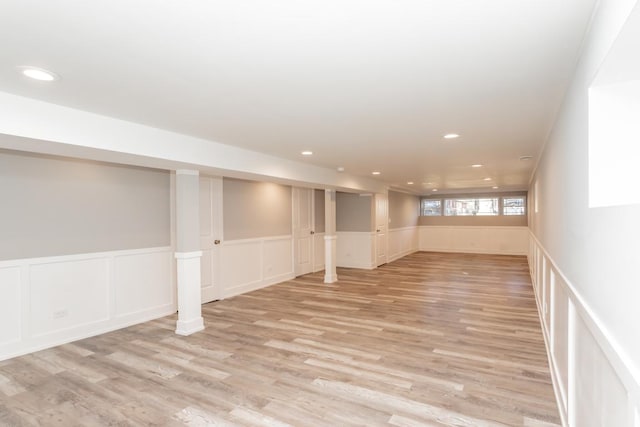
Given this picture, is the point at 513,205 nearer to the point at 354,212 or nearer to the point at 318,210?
the point at 354,212

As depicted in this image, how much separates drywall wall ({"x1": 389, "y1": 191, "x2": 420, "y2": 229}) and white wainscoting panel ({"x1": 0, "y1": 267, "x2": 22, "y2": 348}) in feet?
27.9

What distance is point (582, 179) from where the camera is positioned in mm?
1750

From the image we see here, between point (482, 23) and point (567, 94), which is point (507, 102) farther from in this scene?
point (482, 23)

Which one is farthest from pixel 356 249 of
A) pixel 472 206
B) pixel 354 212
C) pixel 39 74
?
pixel 39 74

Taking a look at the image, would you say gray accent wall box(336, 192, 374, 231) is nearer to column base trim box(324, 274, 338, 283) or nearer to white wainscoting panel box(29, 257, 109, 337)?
column base trim box(324, 274, 338, 283)

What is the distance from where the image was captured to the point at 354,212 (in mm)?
8922

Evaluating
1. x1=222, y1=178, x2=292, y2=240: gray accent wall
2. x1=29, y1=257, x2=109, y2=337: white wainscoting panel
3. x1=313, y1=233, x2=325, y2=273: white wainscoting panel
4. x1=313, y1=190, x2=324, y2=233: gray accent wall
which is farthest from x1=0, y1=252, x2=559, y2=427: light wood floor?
x1=313, y1=190, x2=324, y2=233: gray accent wall

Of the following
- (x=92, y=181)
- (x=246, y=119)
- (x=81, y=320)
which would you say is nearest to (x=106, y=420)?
(x=81, y=320)

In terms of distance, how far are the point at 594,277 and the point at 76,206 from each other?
15.2 feet

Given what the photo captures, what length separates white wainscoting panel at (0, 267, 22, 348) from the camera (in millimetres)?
3367

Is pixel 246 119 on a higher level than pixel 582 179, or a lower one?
higher

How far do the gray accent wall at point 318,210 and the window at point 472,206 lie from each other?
237 inches

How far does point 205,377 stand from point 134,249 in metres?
2.26

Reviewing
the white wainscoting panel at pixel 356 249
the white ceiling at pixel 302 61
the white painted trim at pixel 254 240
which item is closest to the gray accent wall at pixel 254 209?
the white painted trim at pixel 254 240
